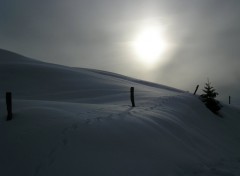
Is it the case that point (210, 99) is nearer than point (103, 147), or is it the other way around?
point (103, 147)

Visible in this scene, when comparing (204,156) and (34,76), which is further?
(34,76)

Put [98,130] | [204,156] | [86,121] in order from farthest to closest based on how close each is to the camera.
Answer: [204,156]
[86,121]
[98,130]

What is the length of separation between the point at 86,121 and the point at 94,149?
6.38ft

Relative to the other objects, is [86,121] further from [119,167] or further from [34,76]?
[34,76]

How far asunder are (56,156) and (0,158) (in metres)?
1.49

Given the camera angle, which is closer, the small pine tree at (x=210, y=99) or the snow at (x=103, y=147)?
the snow at (x=103, y=147)

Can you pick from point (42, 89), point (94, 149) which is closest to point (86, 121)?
point (94, 149)

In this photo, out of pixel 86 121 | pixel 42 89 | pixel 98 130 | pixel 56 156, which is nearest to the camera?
pixel 56 156

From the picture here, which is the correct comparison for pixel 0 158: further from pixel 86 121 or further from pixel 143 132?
pixel 143 132

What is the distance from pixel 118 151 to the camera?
7.89m

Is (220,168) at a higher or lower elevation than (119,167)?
lower

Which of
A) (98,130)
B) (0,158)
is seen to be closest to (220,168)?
(98,130)

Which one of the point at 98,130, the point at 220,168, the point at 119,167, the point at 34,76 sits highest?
the point at 34,76

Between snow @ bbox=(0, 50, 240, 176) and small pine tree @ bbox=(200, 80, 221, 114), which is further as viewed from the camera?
small pine tree @ bbox=(200, 80, 221, 114)
